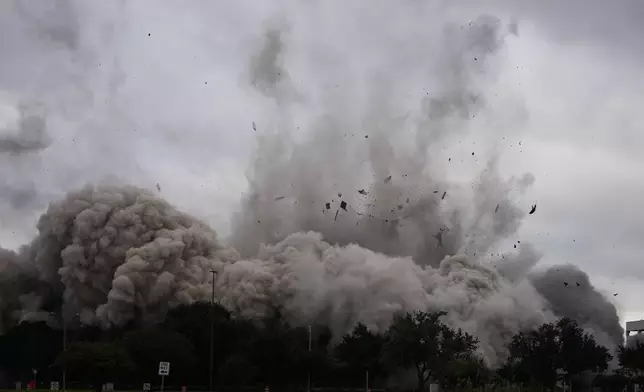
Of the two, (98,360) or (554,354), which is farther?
(554,354)

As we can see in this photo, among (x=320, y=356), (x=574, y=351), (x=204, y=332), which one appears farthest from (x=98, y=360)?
(x=574, y=351)

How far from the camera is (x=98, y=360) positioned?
82.9 m

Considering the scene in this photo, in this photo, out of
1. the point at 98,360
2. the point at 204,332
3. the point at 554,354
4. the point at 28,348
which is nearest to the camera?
the point at 98,360

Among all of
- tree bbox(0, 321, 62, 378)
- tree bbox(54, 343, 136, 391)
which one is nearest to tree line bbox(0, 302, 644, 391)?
tree bbox(54, 343, 136, 391)

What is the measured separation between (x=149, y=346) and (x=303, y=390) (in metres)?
18.1

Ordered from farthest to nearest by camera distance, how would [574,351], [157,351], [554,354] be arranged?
[574,351] < [157,351] < [554,354]

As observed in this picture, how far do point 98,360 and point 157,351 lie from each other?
10048mm

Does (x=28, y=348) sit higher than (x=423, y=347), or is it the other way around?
(x=28, y=348)

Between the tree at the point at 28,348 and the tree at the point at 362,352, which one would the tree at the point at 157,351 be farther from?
the tree at the point at 28,348

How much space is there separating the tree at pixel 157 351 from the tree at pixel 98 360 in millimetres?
4766

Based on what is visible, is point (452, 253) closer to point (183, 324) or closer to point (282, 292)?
point (282, 292)

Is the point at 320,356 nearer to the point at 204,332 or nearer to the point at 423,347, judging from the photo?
the point at 204,332

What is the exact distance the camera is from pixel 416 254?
142125 mm

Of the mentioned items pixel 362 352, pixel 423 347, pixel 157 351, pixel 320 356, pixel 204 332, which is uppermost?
pixel 204 332
